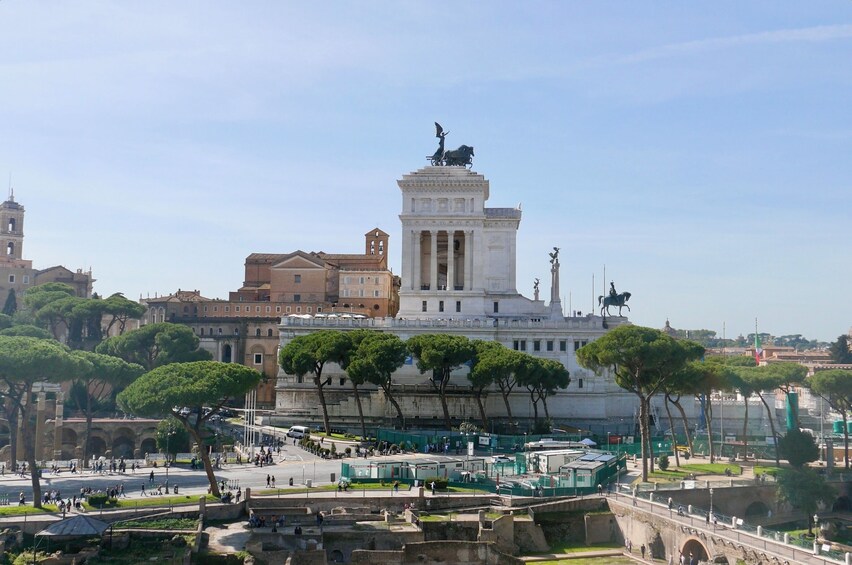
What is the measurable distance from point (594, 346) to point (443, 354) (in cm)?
1632

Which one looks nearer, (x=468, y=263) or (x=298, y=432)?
(x=298, y=432)

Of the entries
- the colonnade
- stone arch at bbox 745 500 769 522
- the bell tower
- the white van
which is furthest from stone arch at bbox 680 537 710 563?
the bell tower

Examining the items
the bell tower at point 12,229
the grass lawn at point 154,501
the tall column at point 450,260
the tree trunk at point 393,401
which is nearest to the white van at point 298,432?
the tree trunk at point 393,401

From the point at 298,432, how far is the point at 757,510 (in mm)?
39038

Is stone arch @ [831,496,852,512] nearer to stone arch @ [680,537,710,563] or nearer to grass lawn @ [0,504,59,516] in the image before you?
stone arch @ [680,537,710,563]

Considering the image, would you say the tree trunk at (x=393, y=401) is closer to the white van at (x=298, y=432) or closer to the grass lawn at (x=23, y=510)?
the white van at (x=298, y=432)

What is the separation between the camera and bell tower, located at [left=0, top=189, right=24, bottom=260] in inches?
5187

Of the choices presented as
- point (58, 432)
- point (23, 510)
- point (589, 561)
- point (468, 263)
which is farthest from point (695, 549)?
point (58, 432)

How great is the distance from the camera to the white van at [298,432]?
3132 inches

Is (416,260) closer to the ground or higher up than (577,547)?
higher up

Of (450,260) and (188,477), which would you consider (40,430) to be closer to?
(188,477)

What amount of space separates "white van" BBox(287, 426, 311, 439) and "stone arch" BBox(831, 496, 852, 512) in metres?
42.4

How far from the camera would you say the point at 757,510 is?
60000 mm

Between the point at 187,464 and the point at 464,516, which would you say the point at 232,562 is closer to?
the point at 464,516
